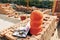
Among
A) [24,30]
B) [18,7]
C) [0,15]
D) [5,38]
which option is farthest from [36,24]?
[18,7]

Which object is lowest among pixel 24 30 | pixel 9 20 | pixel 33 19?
pixel 9 20

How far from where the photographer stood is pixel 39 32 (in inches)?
73.0

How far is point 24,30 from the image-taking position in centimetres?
174

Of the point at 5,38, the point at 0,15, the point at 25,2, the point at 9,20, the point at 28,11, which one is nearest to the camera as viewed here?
the point at 5,38

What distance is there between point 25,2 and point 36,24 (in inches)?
120

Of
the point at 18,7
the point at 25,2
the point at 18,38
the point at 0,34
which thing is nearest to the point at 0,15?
the point at 18,7

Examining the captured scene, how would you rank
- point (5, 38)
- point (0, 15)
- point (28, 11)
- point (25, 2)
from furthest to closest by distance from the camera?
point (25, 2) < point (28, 11) < point (0, 15) < point (5, 38)

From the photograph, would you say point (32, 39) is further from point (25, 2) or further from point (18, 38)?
point (25, 2)

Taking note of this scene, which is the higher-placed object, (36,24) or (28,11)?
(36,24)

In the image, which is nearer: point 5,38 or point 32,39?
point 32,39

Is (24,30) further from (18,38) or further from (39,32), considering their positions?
(39,32)

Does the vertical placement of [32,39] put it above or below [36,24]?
below

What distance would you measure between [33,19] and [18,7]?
2724 millimetres

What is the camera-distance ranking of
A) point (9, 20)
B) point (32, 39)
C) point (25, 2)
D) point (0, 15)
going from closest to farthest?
1. point (32, 39)
2. point (9, 20)
3. point (0, 15)
4. point (25, 2)
